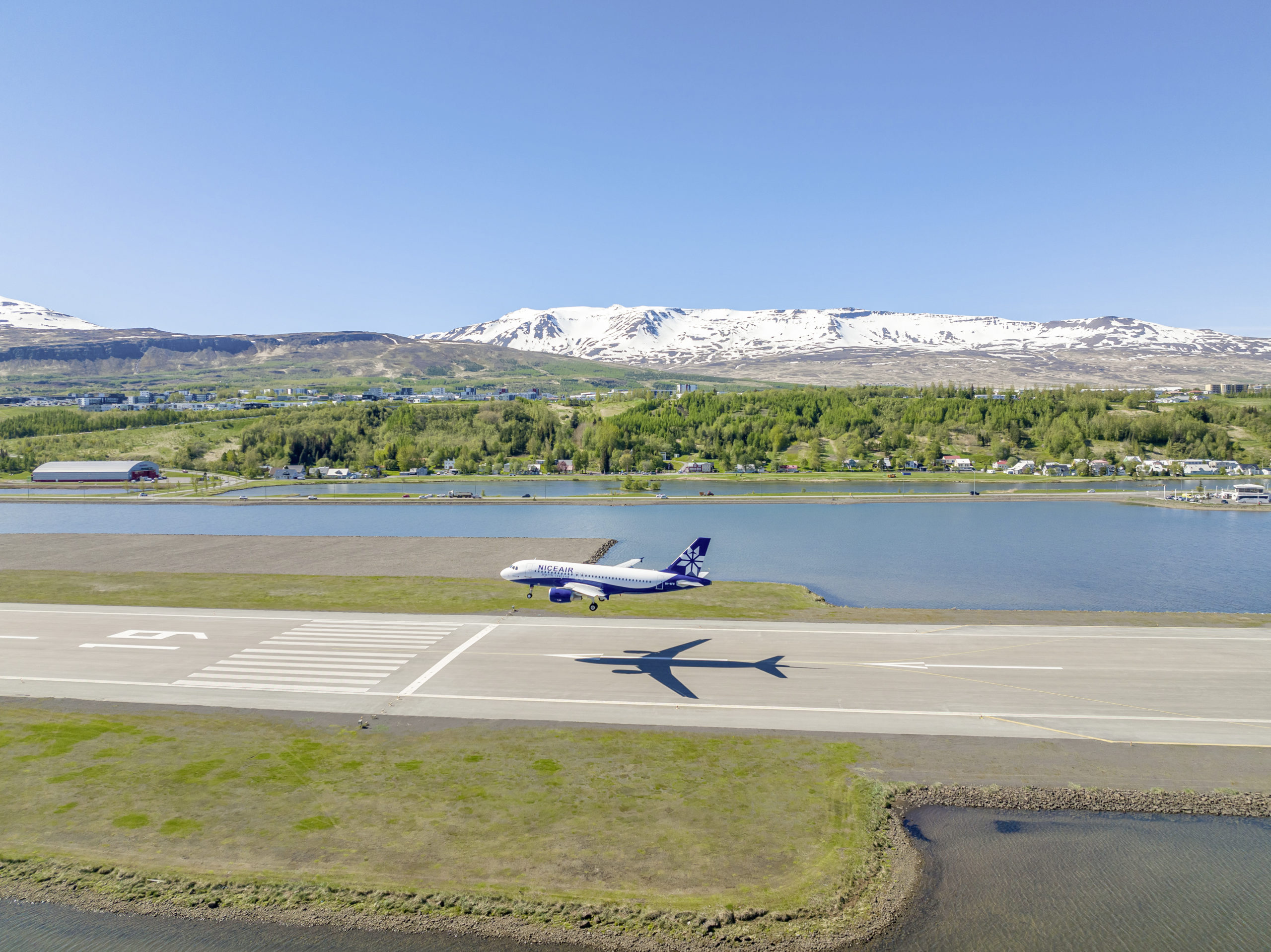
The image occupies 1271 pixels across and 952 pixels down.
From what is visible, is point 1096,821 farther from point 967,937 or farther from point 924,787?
point 967,937

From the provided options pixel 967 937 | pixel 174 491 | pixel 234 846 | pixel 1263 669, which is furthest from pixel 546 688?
pixel 174 491

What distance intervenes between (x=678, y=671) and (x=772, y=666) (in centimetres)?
653

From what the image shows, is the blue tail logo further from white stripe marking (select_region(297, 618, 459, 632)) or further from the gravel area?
the gravel area

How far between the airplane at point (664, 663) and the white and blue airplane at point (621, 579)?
523 centimetres

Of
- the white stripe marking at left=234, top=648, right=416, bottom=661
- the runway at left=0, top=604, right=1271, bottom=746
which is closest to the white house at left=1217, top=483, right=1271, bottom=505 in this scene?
the runway at left=0, top=604, right=1271, bottom=746

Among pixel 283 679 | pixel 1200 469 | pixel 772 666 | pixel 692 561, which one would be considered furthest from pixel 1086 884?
pixel 1200 469

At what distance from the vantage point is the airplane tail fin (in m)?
45.0

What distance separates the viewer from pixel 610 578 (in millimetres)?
53094

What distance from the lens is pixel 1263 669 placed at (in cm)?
4528

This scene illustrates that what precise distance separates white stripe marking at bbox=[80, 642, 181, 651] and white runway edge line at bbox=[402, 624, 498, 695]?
20648 millimetres

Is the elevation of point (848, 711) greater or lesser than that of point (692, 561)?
lesser

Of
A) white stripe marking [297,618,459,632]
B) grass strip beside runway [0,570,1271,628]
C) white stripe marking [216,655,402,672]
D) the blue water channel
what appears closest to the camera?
white stripe marking [216,655,402,672]

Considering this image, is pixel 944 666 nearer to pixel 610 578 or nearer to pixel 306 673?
pixel 610 578

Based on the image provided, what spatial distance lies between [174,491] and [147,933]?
17777 centimetres
